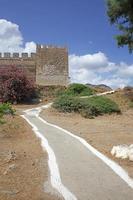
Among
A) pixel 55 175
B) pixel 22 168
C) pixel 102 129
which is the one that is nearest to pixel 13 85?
pixel 102 129

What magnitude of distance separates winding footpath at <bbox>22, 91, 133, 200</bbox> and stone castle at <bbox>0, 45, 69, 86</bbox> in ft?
106

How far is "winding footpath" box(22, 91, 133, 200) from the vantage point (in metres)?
8.45

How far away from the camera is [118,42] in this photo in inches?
1013

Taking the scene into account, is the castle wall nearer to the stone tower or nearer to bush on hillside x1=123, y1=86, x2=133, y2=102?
the stone tower

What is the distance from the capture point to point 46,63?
47.2 meters

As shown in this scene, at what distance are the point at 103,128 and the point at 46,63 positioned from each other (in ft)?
94.0

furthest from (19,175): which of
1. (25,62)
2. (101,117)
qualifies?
(25,62)

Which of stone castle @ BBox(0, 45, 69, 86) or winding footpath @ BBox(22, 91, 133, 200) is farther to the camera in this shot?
stone castle @ BBox(0, 45, 69, 86)

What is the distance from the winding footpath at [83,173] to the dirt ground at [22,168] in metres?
0.28

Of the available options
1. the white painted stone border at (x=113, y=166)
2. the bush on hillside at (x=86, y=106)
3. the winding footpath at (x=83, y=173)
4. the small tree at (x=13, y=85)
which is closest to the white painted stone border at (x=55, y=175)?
the winding footpath at (x=83, y=173)

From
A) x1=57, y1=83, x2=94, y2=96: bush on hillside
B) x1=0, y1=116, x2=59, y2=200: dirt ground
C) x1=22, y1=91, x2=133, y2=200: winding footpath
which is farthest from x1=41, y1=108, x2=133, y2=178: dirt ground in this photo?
x1=57, y1=83, x2=94, y2=96: bush on hillside

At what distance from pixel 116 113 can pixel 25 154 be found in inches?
573

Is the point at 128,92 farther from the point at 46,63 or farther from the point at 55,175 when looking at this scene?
the point at 55,175

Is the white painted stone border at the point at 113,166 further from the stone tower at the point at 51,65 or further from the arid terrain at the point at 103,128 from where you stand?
the stone tower at the point at 51,65
